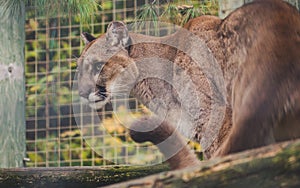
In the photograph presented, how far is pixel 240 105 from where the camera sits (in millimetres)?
2342

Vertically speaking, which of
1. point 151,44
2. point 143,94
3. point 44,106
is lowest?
point 44,106

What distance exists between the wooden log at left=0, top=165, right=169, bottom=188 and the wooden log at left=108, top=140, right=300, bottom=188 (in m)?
1.31

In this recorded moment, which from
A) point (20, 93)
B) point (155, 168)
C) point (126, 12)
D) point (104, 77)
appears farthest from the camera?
point (126, 12)

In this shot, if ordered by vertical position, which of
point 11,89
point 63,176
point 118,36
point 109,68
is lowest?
point 63,176

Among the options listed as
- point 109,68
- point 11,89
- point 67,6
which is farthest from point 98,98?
point 11,89

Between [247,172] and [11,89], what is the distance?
295cm

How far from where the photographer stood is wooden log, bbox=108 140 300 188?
65.3 inches

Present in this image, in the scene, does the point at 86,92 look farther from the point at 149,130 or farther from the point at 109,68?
the point at 149,130

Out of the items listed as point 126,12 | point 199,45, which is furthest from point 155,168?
point 126,12

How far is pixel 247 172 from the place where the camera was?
167cm

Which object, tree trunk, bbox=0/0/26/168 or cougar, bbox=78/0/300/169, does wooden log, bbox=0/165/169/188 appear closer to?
cougar, bbox=78/0/300/169

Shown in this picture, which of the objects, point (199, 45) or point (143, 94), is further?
point (143, 94)

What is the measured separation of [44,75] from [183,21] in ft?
5.09

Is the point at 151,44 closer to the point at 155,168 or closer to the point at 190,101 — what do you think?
the point at 190,101
